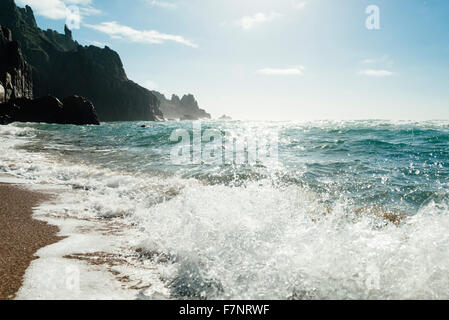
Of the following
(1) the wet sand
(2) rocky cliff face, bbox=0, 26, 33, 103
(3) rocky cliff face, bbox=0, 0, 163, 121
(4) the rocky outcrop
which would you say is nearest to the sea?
(1) the wet sand

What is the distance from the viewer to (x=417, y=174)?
8750mm

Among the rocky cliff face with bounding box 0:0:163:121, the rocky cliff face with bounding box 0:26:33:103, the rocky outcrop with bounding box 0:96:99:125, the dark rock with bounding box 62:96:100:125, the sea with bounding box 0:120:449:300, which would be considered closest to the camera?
the sea with bounding box 0:120:449:300

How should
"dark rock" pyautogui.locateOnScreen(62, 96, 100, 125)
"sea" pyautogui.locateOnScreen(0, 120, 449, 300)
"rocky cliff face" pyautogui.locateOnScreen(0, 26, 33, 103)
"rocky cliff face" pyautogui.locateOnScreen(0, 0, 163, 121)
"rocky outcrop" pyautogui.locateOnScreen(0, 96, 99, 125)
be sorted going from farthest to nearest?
"rocky cliff face" pyautogui.locateOnScreen(0, 0, 163, 121) < "rocky cliff face" pyautogui.locateOnScreen(0, 26, 33, 103) < "dark rock" pyautogui.locateOnScreen(62, 96, 100, 125) < "rocky outcrop" pyautogui.locateOnScreen(0, 96, 99, 125) < "sea" pyautogui.locateOnScreen(0, 120, 449, 300)

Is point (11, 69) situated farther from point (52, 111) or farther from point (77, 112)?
point (77, 112)

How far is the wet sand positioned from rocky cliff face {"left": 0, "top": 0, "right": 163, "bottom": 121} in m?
120

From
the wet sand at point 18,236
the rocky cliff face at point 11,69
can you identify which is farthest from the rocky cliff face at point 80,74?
the wet sand at point 18,236

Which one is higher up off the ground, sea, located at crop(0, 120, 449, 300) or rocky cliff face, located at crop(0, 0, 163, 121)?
rocky cliff face, located at crop(0, 0, 163, 121)

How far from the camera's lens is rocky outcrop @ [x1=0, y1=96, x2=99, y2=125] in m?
50.9

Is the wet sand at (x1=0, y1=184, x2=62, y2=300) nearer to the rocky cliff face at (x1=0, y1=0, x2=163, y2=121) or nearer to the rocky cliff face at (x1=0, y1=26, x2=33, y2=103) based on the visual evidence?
the rocky cliff face at (x1=0, y1=26, x2=33, y2=103)

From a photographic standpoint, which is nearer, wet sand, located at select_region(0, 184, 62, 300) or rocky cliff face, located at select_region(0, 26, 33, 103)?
wet sand, located at select_region(0, 184, 62, 300)

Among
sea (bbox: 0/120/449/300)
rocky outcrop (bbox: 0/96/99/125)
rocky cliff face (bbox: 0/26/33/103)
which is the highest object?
rocky cliff face (bbox: 0/26/33/103)

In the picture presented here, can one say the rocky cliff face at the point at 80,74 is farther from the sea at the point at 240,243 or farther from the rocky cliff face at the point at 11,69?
the sea at the point at 240,243

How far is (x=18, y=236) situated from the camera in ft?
12.6
